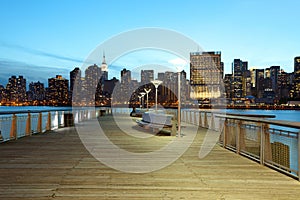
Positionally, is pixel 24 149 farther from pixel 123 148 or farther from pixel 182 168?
pixel 182 168

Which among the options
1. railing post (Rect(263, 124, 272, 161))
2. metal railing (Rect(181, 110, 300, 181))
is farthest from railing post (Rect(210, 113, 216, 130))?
railing post (Rect(263, 124, 272, 161))

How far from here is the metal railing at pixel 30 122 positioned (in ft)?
40.3

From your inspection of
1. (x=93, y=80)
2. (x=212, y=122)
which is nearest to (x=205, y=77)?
(x=93, y=80)

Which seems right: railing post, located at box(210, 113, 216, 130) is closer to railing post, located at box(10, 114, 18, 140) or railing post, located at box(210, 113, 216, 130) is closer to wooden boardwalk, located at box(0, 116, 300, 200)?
wooden boardwalk, located at box(0, 116, 300, 200)

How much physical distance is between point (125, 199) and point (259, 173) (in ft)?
10.1

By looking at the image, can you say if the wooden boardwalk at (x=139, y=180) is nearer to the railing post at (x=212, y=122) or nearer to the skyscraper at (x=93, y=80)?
the railing post at (x=212, y=122)

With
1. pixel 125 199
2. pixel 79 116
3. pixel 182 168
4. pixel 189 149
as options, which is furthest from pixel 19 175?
pixel 79 116

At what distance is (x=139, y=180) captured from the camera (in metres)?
5.94

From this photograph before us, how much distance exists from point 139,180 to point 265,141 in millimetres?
3060

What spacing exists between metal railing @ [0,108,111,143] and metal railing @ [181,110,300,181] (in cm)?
728

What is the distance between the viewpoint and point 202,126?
19.0m

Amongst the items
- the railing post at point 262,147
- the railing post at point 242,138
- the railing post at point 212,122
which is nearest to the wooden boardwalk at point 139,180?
the railing post at point 262,147

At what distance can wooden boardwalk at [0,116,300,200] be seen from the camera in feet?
16.5

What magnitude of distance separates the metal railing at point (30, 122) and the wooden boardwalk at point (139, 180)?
4.00 m
